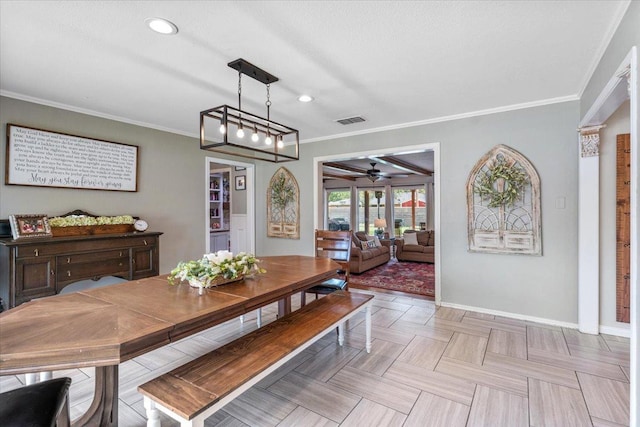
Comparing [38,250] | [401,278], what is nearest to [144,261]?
[38,250]

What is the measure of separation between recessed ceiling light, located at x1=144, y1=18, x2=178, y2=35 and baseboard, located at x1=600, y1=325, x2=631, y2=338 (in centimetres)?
452

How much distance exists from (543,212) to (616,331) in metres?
1.29

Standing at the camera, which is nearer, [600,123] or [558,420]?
[558,420]

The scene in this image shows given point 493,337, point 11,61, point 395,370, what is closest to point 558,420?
point 395,370

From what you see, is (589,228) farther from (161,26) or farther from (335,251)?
(161,26)

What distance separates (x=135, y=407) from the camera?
6.49 ft

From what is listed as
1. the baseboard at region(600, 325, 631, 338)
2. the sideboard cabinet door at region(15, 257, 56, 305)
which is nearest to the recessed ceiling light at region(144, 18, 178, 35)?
the sideboard cabinet door at region(15, 257, 56, 305)

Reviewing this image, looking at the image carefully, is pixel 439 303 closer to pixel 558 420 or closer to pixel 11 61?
pixel 558 420

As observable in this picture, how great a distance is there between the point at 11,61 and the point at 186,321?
8.42 feet

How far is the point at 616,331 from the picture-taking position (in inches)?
118

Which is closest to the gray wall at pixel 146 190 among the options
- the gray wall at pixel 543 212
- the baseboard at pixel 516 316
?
the gray wall at pixel 543 212

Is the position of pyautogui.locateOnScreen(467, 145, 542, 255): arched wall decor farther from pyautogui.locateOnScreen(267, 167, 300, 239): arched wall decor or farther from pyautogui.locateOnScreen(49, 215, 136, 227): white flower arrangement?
pyautogui.locateOnScreen(49, 215, 136, 227): white flower arrangement

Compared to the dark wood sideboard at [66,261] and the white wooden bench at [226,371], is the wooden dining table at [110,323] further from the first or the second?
the dark wood sideboard at [66,261]

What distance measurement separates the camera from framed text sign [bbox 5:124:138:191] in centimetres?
308
